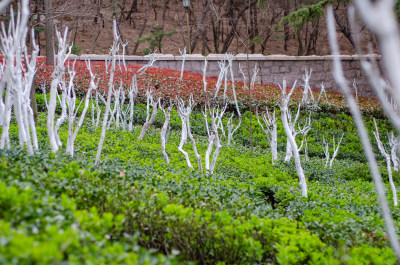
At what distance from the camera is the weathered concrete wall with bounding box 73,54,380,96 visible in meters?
16.9

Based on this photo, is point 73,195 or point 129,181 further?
point 129,181

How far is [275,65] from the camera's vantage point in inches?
701

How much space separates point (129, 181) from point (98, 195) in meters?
0.64

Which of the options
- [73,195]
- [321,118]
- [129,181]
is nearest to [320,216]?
[129,181]

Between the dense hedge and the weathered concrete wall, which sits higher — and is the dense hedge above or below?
below

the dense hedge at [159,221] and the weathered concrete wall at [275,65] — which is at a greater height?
the weathered concrete wall at [275,65]

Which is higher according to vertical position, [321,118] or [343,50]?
[343,50]

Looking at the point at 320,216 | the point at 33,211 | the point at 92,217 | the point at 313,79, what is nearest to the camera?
the point at 33,211

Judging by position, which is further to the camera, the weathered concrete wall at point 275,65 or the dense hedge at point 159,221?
the weathered concrete wall at point 275,65

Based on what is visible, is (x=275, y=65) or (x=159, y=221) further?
(x=275, y=65)

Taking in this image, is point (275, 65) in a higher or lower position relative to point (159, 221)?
higher

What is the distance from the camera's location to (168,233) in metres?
2.74

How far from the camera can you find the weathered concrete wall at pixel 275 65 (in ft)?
55.5

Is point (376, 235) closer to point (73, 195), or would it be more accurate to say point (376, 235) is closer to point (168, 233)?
point (168, 233)
